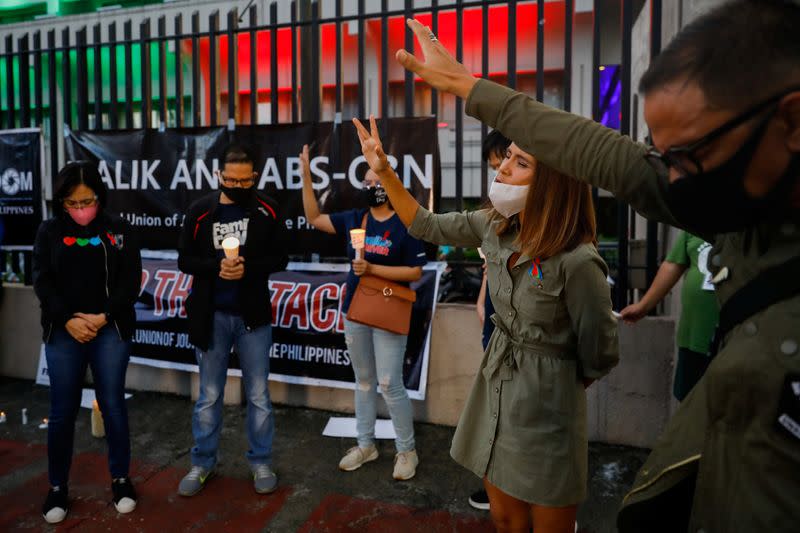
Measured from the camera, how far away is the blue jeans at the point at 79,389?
11.2 feet

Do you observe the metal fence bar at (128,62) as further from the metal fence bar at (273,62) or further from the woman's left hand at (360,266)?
the woman's left hand at (360,266)

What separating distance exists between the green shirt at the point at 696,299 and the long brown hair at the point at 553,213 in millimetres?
1538

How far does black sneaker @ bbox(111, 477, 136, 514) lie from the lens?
11.3 feet

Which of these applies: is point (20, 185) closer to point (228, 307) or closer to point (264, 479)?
point (228, 307)

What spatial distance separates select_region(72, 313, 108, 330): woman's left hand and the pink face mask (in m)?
0.58

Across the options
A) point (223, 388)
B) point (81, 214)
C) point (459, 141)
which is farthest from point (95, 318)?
point (459, 141)

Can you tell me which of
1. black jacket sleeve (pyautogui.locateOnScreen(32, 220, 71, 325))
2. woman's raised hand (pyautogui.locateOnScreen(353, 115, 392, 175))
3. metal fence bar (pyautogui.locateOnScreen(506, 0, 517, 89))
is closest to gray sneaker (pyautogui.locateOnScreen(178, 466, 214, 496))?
black jacket sleeve (pyautogui.locateOnScreen(32, 220, 71, 325))

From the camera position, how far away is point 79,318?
133 inches

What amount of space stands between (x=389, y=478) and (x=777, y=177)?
3472 mm

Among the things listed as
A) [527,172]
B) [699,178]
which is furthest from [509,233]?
[699,178]

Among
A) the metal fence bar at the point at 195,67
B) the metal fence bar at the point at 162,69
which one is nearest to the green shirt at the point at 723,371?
the metal fence bar at the point at 195,67

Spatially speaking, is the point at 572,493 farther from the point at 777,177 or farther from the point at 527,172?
the point at 777,177

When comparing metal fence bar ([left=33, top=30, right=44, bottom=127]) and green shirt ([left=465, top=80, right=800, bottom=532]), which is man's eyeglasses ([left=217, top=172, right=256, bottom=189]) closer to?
green shirt ([left=465, top=80, right=800, bottom=532])

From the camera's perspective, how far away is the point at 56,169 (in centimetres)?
598
